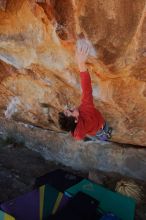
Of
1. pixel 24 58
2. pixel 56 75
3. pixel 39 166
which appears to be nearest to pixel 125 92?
pixel 56 75

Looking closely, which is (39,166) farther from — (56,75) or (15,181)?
(56,75)

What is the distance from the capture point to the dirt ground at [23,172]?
5872mm

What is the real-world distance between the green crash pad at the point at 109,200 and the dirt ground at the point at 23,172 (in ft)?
3.12

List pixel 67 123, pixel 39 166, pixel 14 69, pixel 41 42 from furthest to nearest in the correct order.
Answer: pixel 39 166 → pixel 14 69 → pixel 41 42 → pixel 67 123

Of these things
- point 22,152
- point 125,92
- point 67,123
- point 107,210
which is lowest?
point 107,210

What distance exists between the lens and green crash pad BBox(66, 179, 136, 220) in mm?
4547

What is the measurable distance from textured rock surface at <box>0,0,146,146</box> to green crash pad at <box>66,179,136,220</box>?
3.64 feet

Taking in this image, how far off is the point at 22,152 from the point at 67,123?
2716 mm

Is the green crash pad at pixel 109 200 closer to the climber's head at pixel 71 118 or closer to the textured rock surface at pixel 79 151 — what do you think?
the climber's head at pixel 71 118

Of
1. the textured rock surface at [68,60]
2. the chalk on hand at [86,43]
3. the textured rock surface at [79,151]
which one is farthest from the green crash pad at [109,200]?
the chalk on hand at [86,43]

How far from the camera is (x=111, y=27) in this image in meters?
4.07

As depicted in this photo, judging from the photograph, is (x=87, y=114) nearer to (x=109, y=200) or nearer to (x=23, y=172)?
(x=109, y=200)

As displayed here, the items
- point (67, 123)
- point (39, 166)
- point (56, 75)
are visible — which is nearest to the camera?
point (67, 123)

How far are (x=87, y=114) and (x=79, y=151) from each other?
2.37 m
